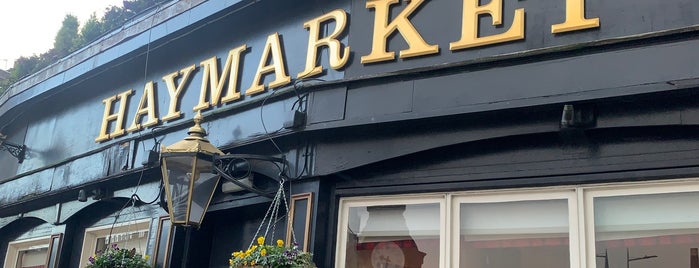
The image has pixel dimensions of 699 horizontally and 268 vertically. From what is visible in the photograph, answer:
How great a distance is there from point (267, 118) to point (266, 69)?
613 mm

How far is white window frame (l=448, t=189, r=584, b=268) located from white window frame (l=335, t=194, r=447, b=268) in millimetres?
75

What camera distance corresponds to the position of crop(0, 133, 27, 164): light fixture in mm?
11185

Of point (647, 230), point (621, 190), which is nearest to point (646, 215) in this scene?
point (647, 230)

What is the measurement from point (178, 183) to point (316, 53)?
5.69 ft

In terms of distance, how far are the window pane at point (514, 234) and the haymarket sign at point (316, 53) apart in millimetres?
1284

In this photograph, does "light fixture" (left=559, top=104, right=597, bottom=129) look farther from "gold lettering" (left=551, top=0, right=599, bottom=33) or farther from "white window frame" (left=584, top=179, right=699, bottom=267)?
"gold lettering" (left=551, top=0, right=599, bottom=33)

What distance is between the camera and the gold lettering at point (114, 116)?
8.80 meters

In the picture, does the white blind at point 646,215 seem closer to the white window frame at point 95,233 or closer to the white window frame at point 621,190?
the white window frame at point 621,190

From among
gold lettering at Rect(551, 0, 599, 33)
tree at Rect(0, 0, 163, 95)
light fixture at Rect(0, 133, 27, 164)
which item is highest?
tree at Rect(0, 0, 163, 95)

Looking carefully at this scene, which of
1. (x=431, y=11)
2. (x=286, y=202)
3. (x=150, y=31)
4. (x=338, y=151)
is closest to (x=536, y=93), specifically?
(x=431, y=11)

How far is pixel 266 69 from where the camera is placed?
7.01 metres

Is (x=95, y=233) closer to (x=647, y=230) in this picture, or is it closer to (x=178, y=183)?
(x=178, y=183)

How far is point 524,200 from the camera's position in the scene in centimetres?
514

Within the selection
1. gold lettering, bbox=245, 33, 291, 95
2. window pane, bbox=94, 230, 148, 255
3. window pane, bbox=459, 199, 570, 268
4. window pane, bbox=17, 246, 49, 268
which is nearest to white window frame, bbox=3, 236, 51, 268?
window pane, bbox=17, 246, 49, 268
